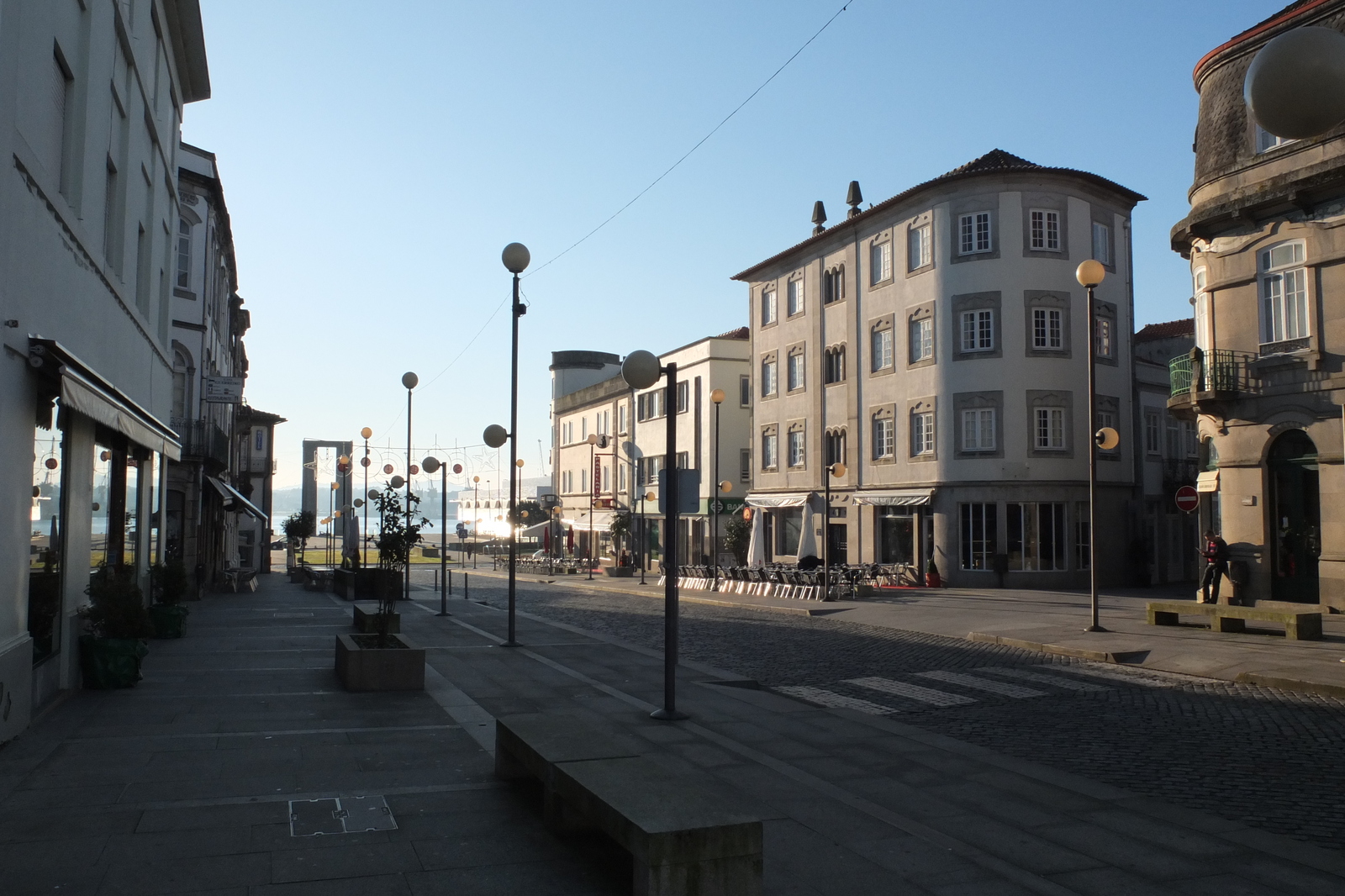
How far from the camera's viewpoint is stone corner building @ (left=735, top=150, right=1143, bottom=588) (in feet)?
118

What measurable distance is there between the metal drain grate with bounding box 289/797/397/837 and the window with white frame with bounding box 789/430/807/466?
3867cm

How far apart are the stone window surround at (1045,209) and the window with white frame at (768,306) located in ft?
46.1

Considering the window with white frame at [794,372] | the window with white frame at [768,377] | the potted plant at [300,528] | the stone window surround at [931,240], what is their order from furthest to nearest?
the potted plant at [300,528] < the window with white frame at [768,377] < the window with white frame at [794,372] < the stone window surround at [931,240]

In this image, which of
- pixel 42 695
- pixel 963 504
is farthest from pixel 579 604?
pixel 42 695

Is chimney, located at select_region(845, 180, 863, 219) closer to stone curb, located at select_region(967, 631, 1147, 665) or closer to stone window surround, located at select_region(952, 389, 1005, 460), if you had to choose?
stone window surround, located at select_region(952, 389, 1005, 460)

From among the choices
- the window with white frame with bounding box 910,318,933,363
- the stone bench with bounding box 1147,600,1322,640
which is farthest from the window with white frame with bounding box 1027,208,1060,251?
the stone bench with bounding box 1147,600,1322,640

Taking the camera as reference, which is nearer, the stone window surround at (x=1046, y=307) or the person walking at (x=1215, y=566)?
the person walking at (x=1215, y=566)

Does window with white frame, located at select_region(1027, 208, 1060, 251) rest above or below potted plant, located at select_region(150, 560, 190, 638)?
above

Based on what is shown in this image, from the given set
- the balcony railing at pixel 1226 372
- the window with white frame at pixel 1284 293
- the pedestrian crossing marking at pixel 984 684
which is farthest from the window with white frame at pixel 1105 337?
the pedestrian crossing marking at pixel 984 684

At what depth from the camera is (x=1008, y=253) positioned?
36250mm

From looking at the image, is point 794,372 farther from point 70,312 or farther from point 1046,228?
point 70,312

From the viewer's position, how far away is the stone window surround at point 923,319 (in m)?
37.5

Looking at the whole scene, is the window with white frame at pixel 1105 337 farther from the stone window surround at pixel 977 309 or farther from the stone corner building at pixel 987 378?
the stone window surround at pixel 977 309

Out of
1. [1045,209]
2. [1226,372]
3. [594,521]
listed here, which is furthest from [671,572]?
[594,521]
